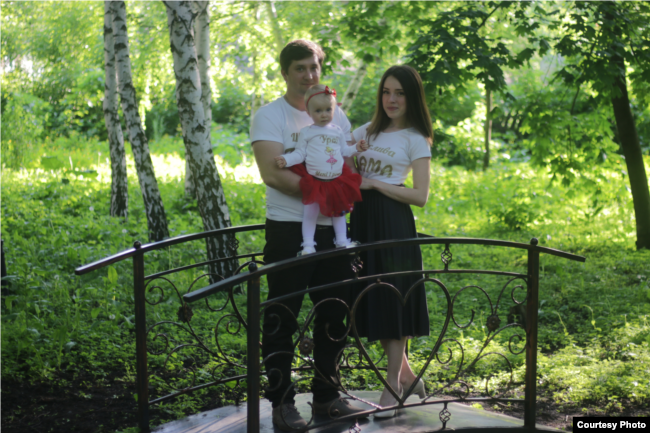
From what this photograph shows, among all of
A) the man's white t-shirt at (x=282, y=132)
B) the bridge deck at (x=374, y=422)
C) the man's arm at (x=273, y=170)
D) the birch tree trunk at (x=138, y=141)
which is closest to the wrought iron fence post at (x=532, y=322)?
the bridge deck at (x=374, y=422)

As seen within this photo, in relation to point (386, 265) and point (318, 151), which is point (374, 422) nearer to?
point (386, 265)

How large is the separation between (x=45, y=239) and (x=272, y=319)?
4780 millimetres

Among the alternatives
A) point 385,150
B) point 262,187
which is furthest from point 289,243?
point 262,187

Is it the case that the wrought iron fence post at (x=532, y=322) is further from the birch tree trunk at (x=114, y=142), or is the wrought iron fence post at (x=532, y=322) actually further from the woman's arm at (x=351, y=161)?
the birch tree trunk at (x=114, y=142)

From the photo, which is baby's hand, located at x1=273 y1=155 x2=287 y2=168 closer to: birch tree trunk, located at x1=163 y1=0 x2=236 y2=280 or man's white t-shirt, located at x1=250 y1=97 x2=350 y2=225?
man's white t-shirt, located at x1=250 y1=97 x2=350 y2=225

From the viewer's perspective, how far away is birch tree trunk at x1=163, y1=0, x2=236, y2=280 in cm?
514

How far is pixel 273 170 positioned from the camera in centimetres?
250

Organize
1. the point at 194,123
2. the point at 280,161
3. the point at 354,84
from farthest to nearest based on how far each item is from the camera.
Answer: the point at 354,84
the point at 194,123
the point at 280,161

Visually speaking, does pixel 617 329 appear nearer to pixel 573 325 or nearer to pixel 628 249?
pixel 573 325

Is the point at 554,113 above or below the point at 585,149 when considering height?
above

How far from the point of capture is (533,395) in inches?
114

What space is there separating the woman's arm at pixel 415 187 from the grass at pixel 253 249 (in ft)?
5.04

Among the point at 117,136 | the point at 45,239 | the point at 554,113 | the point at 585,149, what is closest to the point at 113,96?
the point at 117,136

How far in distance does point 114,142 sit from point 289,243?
5874 mm
